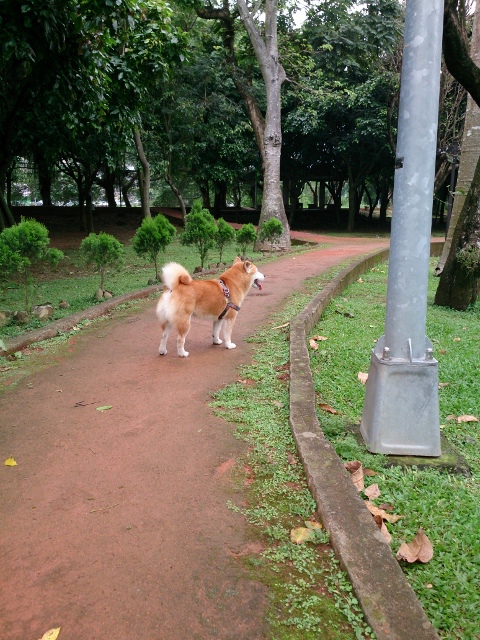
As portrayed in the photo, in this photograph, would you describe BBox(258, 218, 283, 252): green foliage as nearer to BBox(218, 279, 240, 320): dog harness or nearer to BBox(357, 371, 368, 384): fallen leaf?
BBox(218, 279, 240, 320): dog harness

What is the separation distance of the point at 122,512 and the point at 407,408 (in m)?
1.86

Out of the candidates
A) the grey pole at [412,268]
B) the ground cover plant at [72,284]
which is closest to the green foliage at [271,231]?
the ground cover plant at [72,284]

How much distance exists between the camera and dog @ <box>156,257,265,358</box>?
5.21 m

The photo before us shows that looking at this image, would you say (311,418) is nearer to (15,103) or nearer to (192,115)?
(15,103)

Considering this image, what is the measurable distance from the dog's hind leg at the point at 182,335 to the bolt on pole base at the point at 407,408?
99.2 inches

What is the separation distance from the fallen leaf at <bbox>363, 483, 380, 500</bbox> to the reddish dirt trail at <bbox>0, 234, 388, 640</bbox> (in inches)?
29.3

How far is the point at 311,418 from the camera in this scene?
362 centimetres

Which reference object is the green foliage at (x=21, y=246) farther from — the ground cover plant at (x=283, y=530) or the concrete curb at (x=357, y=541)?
the concrete curb at (x=357, y=541)

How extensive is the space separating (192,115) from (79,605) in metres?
22.8

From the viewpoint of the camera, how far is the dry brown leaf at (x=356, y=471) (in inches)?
116

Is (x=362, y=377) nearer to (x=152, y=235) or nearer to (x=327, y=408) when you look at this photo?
(x=327, y=408)

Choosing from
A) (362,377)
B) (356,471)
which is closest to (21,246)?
(362,377)

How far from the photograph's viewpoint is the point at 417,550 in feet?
7.70

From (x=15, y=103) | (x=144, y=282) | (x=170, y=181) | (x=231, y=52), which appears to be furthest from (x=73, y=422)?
(x=170, y=181)
